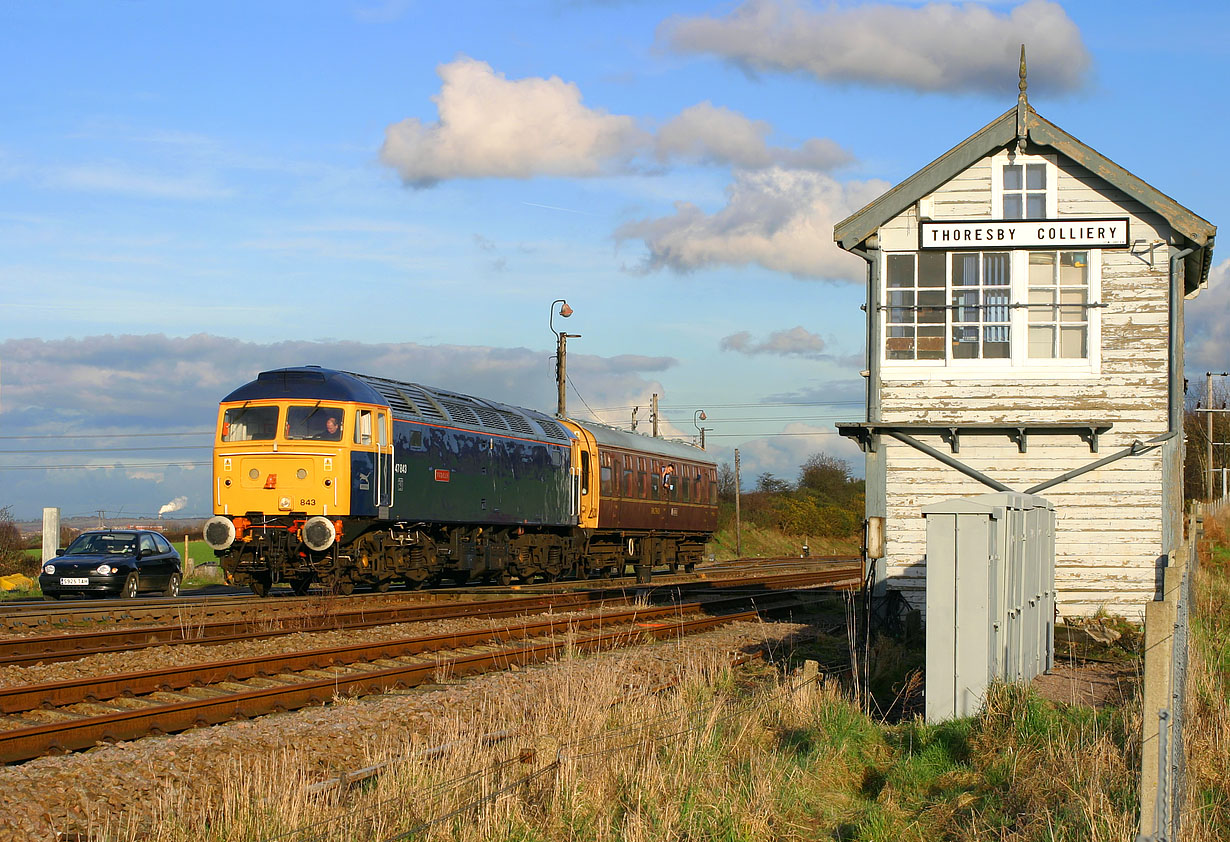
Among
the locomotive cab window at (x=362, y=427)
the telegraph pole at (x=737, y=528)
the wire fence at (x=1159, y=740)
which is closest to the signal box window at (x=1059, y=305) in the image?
the locomotive cab window at (x=362, y=427)

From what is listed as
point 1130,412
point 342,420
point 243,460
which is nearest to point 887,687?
point 1130,412

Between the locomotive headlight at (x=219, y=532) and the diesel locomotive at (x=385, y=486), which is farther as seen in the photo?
the diesel locomotive at (x=385, y=486)

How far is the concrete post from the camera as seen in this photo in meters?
27.3

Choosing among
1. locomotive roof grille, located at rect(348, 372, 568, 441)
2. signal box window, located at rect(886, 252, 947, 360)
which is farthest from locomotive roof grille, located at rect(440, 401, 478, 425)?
signal box window, located at rect(886, 252, 947, 360)

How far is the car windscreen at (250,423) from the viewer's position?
2016cm

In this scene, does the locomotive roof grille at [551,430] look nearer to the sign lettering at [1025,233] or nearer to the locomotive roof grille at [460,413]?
the locomotive roof grille at [460,413]

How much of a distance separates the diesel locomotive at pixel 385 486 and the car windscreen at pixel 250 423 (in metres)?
0.02

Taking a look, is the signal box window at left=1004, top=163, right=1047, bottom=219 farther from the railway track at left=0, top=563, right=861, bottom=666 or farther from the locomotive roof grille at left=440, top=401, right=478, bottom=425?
the locomotive roof grille at left=440, top=401, right=478, bottom=425

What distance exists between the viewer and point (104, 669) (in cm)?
1204

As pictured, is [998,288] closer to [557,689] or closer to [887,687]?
[887,687]

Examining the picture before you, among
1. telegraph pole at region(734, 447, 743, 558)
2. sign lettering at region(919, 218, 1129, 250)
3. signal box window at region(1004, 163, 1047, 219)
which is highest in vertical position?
signal box window at region(1004, 163, 1047, 219)

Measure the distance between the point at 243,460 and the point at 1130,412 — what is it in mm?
13311

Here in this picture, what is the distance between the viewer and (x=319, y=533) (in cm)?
1939

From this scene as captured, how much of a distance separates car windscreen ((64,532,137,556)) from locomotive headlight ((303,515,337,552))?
5.13 metres
